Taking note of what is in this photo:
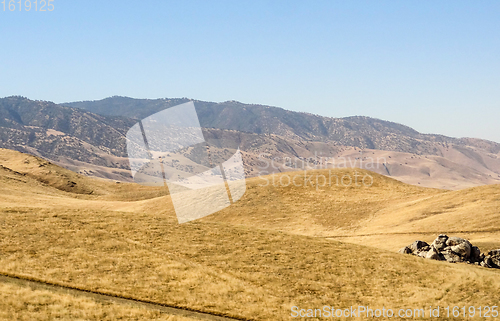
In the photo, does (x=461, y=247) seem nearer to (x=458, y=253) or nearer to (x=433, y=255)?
(x=458, y=253)

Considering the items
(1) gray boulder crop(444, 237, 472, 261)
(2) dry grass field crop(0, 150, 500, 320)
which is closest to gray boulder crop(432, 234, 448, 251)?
(1) gray boulder crop(444, 237, 472, 261)

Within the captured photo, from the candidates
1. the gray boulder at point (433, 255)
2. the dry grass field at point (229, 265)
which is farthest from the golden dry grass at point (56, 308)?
the gray boulder at point (433, 255)

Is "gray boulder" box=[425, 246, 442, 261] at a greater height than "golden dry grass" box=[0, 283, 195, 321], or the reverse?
"gray boulder" box=[425, 246, 442, 261]

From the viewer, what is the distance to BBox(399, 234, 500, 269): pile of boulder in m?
34.3

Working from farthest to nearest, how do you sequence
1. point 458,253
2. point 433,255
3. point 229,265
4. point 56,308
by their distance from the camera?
point 433,255 → point 458,253 → point 229,265 → point 56,308

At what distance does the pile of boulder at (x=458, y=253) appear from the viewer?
34281 millimetres

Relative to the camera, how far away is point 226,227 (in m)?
42.3

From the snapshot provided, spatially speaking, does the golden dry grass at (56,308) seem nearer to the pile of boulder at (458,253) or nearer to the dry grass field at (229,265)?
the dry grass field at (229,265)

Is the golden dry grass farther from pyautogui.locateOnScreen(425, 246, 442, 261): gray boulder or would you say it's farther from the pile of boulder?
the pile of boulder

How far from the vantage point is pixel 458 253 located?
115 feet

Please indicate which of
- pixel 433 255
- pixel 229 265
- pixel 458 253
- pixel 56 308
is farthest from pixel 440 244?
pixel 56 308

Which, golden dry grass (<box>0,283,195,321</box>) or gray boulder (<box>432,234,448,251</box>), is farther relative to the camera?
gray boulder (<box>432,234,448,251</box>)

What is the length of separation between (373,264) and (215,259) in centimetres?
1300

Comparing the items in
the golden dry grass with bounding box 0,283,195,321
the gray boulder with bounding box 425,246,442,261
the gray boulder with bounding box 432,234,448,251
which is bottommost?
the golden dry grass with bounding box 0,283,195,321
